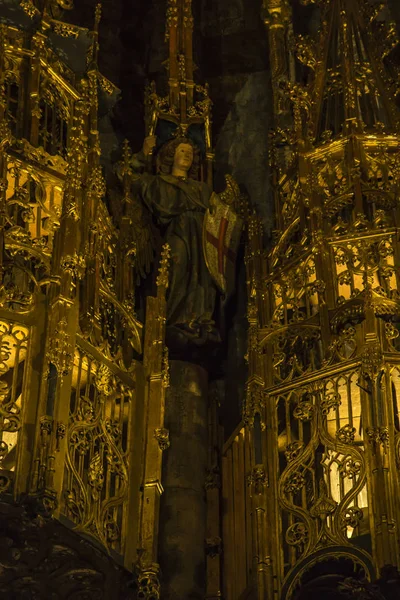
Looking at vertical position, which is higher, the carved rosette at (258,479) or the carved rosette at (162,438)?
the carved rosette at (162,438)

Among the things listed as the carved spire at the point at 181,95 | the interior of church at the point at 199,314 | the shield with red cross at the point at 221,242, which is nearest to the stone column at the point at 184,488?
the interior of church at the point at 199,314

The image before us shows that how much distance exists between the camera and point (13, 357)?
1873cm

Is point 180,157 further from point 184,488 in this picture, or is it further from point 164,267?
point 184,488

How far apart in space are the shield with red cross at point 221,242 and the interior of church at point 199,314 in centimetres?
4

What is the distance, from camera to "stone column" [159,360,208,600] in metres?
19.7

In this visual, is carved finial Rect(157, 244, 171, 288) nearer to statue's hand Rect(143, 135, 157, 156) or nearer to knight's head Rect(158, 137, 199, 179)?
knight's head Rect(158, 137, 199, 179)

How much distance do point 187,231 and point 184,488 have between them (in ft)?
13.7

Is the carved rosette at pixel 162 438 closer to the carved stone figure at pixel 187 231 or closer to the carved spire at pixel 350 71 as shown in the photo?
the carved stone figure at pixel 187 231

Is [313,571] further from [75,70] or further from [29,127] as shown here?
[75,70]

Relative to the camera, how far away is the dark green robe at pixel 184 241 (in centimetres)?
2161

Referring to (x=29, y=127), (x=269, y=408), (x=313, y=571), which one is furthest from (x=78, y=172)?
(x=313, y=571)

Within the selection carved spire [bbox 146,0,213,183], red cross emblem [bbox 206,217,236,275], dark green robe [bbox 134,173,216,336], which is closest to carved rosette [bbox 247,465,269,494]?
dark green robe [bbox 134,173,216,336]

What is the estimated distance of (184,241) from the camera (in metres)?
22.4

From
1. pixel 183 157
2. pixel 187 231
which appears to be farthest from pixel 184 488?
pixel 183 157
